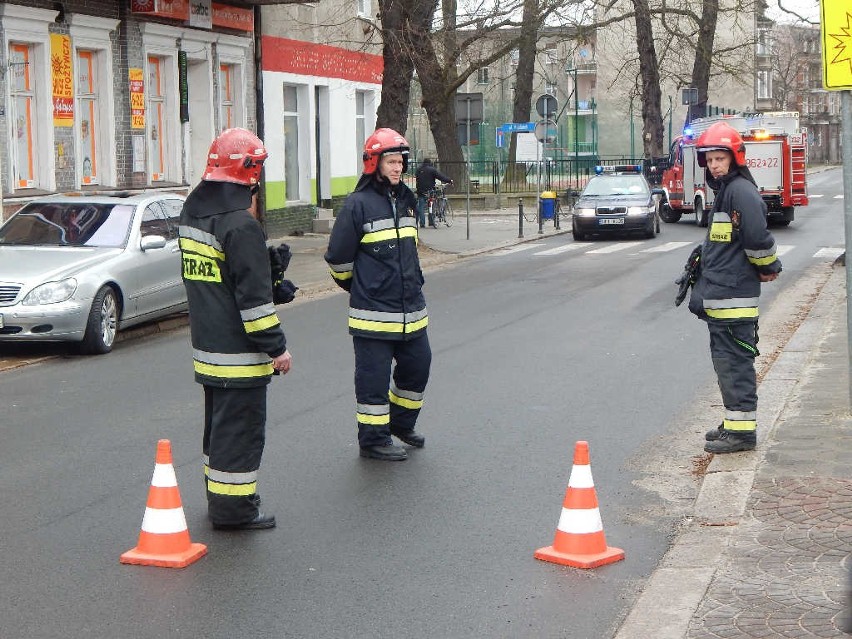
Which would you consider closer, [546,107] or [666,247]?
[666,247]

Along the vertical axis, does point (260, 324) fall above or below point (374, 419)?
above

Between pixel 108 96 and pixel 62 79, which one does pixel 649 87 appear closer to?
pixel 108 96

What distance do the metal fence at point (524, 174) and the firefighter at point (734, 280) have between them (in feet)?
108

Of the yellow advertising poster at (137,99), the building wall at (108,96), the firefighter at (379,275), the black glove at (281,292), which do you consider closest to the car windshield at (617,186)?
the building wall at (108,96)

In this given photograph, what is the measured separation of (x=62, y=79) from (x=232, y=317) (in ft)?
54.9

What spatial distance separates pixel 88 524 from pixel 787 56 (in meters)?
113

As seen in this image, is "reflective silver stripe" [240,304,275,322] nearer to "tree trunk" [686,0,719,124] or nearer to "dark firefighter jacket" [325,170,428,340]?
"dark firefighter jacket" [325,170,428,340]

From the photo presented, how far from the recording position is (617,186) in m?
31.7

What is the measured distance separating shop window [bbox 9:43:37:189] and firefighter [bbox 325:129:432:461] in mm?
13894

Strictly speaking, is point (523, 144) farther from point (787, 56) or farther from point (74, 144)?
point (787, 56)

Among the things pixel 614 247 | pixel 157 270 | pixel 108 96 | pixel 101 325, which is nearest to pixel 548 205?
pixel 614 247

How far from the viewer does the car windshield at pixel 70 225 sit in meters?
14.5

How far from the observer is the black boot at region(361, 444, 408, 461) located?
328 inches

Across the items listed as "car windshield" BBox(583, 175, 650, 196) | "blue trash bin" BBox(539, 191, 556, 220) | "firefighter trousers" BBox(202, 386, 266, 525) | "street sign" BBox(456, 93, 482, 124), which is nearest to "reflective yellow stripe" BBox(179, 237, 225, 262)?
"firefighter trousers" BBox(202, 386, 266, 525)
